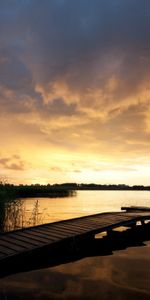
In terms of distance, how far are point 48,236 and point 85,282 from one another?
9.63 feet

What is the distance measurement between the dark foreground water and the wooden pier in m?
Answer: 0.69

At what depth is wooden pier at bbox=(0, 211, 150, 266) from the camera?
368 inches

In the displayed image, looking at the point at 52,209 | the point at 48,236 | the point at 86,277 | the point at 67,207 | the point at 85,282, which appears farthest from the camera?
the point at 67,207

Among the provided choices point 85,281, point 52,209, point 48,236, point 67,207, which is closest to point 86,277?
point 85,281

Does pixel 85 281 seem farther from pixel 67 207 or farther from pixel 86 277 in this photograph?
pixel 67 207

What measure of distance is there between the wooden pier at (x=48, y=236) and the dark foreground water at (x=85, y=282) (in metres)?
0.69

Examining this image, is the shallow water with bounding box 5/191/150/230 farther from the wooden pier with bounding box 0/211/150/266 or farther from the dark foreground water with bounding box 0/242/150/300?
the dark foreground water with bounding box 0/242/150/300

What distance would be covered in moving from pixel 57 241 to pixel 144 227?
889cm

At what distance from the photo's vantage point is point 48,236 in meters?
11.3

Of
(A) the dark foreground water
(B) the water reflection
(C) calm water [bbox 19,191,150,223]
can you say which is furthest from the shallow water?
(A) the dark foreground water

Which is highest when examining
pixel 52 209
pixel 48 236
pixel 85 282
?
pixel 48 236

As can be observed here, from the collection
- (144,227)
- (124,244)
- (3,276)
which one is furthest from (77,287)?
(144,227)

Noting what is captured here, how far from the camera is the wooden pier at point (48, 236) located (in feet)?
30.7

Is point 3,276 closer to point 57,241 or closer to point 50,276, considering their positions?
point 50,276
